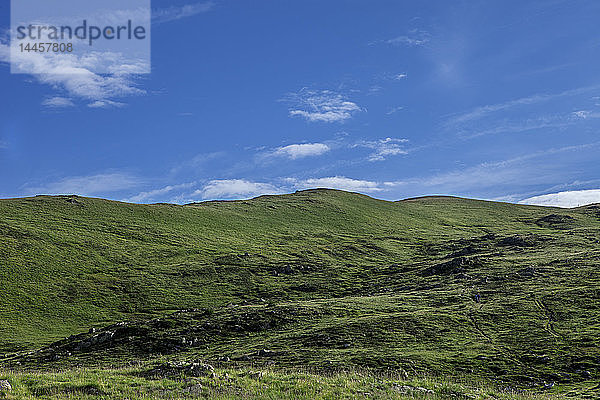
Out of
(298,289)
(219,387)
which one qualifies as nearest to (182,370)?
(219,387)

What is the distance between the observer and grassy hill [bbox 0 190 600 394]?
1859 inches

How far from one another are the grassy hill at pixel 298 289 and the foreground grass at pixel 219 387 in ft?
48.9

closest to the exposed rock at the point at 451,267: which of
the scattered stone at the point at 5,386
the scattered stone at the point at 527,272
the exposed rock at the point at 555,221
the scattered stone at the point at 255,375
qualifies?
the scattered stone at the point at 527,272

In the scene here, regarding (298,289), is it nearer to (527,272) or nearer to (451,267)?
(451,267)

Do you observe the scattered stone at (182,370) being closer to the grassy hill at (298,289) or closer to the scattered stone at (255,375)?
the scattered stone at (255,375)

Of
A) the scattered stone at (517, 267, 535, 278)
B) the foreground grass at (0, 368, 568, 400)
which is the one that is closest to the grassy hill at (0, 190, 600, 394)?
the scattered stone at (517, 267, 535, 278)

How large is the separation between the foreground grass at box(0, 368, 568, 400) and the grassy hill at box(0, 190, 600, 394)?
14912 mm

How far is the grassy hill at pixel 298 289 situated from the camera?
47.2 m

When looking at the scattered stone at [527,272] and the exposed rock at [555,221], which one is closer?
the scattered stone at [527,272]

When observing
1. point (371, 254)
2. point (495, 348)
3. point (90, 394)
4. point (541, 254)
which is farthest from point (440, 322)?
point (371, 254)

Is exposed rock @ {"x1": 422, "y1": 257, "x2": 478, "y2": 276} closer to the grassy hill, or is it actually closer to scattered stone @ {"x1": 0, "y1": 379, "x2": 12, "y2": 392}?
the grassy hill

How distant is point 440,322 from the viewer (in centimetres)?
5600

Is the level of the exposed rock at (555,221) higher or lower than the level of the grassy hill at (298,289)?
higher

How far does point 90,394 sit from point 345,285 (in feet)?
258
